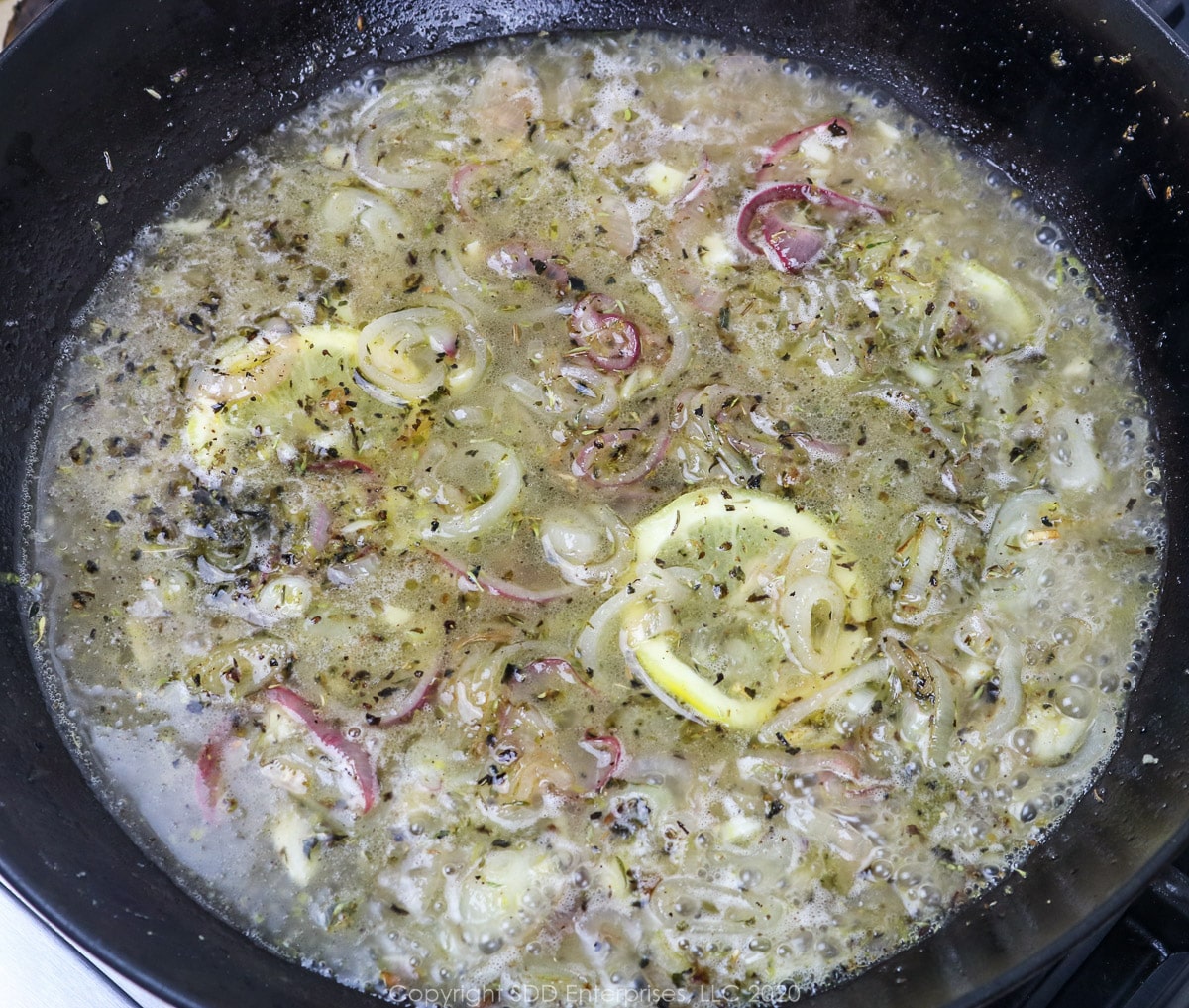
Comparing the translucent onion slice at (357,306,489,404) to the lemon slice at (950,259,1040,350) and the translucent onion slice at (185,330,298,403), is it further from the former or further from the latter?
the lemon slice at (950,259,1040,350)

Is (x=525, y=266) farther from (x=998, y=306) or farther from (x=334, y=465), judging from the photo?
(x=998, y=306)

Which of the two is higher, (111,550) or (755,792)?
(755,792)

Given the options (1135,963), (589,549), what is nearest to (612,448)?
(589,549)

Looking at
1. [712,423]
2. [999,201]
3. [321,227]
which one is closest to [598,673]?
[712,423]

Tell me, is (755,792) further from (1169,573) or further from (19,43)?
(19,43)

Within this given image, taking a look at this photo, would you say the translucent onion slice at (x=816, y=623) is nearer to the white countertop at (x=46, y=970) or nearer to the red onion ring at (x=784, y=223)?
the red onion ring at (x=784, y=223)

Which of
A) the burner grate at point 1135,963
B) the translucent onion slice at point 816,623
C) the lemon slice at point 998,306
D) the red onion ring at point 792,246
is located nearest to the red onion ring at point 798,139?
the red onion ring at point 792,246

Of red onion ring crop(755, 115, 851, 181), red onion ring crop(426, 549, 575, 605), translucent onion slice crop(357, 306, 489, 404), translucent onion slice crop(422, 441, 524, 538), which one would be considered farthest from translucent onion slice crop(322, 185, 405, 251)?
red onion ring crop(755, 115, 851, 181)
